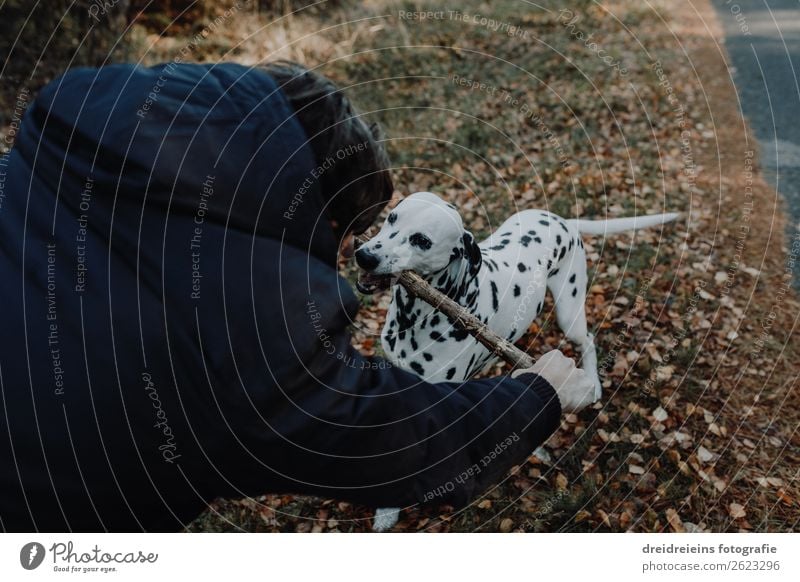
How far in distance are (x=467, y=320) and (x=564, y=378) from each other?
97 centimetres

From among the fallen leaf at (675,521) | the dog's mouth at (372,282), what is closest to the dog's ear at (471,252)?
the dog's mouth at (372,282)

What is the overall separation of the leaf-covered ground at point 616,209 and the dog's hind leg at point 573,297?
0.97 ft

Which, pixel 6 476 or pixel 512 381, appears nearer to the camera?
pixel 6 476

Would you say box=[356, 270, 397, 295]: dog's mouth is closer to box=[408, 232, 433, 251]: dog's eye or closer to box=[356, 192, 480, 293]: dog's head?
box=[356, 192, 480, 293]: dog's head

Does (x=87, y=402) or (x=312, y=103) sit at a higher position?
(x=312, y=103)

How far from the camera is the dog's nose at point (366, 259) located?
372 centimetres

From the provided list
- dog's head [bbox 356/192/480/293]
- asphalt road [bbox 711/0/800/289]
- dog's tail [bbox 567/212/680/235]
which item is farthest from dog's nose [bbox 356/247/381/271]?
asphalt road [bbox 711/0/800/289]

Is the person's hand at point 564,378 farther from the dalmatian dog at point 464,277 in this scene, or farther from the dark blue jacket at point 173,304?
the dalmatian dog at point 464,277

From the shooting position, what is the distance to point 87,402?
6.59 feet

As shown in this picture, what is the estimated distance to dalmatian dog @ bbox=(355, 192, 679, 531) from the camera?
3846mm

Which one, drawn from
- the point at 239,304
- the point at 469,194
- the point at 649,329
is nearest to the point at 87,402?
the point at 239,304

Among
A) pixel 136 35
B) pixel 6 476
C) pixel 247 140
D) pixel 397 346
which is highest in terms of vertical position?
pixel 136 35

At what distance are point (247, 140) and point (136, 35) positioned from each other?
10.1 meters
